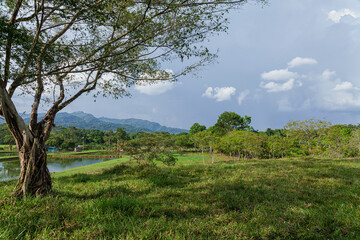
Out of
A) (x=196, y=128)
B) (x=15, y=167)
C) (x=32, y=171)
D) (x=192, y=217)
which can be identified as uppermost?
(x=196, y=128)

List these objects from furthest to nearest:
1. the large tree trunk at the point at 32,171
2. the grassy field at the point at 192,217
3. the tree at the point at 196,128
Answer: the tree at the point at 196,128 → the large tree trunk at the point at 32,171 → the grassy field at the point at 192,217

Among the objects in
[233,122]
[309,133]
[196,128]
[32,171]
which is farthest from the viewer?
[196,128]

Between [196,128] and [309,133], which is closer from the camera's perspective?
[309,133]

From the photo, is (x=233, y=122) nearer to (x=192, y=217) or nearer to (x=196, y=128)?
(x=196, y=128)

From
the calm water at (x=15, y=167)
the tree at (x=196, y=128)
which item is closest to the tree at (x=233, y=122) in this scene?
the tree at (x=196, y=128)

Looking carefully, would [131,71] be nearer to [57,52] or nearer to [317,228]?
[57,52]

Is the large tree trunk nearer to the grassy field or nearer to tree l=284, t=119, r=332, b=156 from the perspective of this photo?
the grassy field

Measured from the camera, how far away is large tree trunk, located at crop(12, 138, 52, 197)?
181 inches

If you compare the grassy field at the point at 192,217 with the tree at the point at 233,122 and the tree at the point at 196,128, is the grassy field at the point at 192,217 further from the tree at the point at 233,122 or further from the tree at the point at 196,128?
the tree at the point at 196,128

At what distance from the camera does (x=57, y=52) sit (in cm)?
503

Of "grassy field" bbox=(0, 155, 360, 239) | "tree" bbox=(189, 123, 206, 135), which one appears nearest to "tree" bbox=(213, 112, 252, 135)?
"tree" bbox=(189, 123, 206, 135)

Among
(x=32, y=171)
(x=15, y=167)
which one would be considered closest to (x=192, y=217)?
(x=32, y=171)

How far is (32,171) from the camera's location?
473 centimetres

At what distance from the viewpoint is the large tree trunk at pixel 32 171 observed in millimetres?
4605
